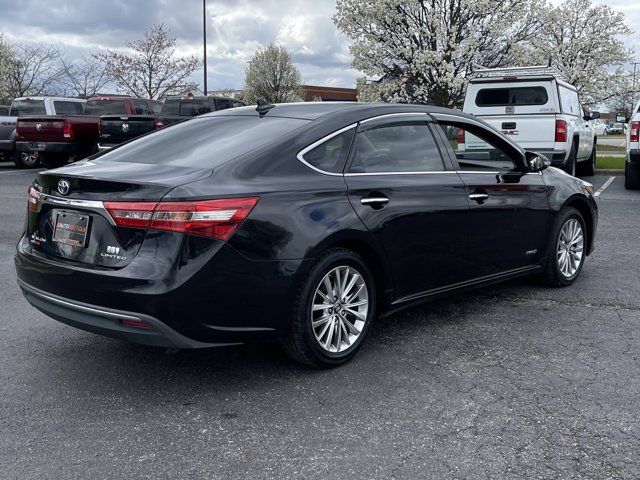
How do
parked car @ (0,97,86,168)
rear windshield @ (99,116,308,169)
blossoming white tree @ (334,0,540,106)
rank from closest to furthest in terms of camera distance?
rear windshield @ (99,116,308,169), parked car @ (0,97,86,168), blossoming white tree @ (334,0,540,106)

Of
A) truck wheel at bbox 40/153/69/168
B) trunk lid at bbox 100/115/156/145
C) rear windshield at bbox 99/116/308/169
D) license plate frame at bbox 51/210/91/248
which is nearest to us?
license plate frame at bbox 51/210/91/248

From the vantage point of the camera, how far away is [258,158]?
3758 millimetres

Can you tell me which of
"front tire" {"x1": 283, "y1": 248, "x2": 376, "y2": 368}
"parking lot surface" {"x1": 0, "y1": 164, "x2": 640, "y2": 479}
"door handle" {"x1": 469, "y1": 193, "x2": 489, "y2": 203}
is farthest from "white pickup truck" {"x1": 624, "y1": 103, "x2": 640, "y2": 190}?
"front tire" {"x1": 283, "y1": 248, "x2": 376, "y2": 368}

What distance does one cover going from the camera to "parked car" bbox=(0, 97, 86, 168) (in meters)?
19.2

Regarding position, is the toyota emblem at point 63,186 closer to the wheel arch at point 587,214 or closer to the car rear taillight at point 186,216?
the car rear taillight at point 186,216

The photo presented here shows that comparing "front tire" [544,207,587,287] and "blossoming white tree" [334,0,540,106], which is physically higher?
"blossoming white tree" [334,0,540,106]

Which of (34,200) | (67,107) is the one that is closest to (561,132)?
(34,200)

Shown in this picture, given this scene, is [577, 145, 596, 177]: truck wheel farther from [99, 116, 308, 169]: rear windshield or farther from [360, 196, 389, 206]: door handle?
[99, 116, 308, 169]: rear windshield

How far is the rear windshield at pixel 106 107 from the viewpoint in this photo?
1853 cm

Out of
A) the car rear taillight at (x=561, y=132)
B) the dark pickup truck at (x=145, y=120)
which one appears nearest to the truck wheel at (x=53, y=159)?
the dark pickup truck at (x=145, y=120)

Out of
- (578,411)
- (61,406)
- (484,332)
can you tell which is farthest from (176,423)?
(484,332)

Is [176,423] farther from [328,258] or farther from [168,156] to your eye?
[168,156]

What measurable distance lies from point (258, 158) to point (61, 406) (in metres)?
1.68

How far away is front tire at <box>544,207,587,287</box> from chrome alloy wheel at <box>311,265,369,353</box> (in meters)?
2.24
